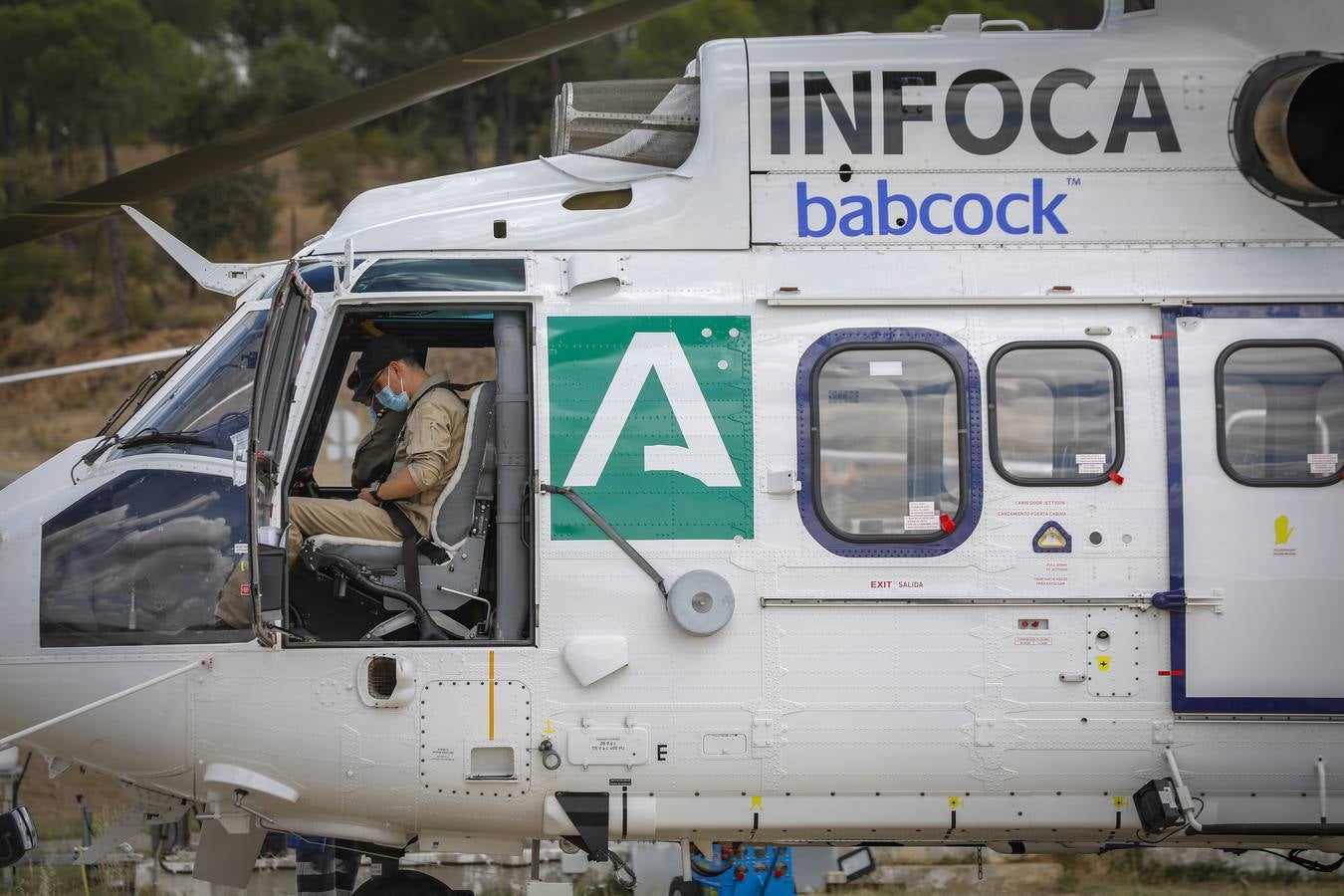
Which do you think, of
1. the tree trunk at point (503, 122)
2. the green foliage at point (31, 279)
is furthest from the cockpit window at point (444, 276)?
the tree trunk at point (503, 122)

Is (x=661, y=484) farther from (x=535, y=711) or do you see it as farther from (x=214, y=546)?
(x=214, y=546)

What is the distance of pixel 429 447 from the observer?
19.3 feet

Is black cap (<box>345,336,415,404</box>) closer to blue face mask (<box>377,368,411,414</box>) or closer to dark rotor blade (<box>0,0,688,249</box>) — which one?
blue face mask (<box>377,368,411,414</box>)

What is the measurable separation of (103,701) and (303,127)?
2.35 m

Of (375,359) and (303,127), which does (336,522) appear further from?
(303,127)

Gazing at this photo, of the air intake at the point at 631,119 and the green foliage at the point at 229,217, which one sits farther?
the green foliage at the point at 229,217

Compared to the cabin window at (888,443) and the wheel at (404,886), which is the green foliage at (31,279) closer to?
the wheel at (404,886)

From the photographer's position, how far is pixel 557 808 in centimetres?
550

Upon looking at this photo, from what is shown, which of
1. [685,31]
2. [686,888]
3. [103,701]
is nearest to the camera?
[103,701]

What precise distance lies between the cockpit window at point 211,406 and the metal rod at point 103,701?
0.84m

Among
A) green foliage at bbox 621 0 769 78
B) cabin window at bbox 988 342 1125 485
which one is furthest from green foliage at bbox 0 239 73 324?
cabin window at bbox 988 342 1125 485

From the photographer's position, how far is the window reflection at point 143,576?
5355 millimetres

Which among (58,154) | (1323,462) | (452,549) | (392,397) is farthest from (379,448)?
(58,154)

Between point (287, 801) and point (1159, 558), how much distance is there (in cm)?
365
